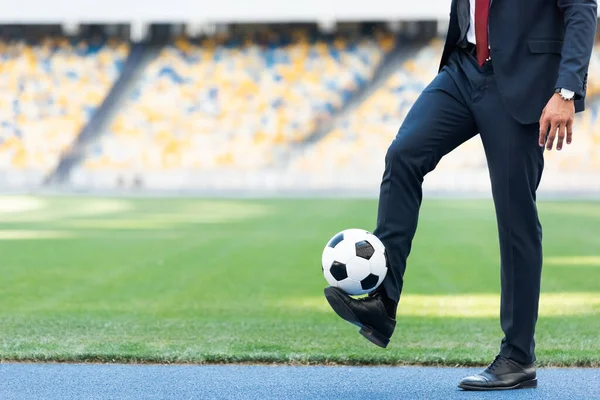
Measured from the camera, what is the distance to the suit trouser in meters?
3.09

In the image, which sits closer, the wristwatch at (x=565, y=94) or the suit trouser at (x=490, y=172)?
the wristwatch at (x=565, y=94)

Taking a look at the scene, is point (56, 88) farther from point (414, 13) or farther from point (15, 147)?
point (414, 13)

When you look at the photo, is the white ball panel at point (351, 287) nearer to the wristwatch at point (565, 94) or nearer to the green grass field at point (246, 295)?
the green grass field at point (246, 295)

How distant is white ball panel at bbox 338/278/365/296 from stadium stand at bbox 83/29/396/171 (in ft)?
83.3

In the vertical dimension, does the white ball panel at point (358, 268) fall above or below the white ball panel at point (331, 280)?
above

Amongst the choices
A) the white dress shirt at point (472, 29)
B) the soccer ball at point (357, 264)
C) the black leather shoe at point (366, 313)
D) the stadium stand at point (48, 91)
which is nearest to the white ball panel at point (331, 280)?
the soccer ball at point (357, 264)

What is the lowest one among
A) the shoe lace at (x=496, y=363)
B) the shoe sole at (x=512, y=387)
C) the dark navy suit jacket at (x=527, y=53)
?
the shoe sole at (x=512, y=387)

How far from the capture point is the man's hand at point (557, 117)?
115 inches

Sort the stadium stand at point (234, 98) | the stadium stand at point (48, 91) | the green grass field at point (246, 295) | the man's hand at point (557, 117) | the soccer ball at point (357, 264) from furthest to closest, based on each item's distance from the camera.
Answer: the stadium stand at point (48, 91)
the stadium stand at point (234, 98)
the green grass field at point (246, 295)
the soccer ball at point (357, 264)
the man's hand at point (557, 117)

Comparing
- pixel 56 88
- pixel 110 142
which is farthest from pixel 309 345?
pixel 56 88

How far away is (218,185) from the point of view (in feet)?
90.9

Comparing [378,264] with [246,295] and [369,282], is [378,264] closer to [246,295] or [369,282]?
[369,282]

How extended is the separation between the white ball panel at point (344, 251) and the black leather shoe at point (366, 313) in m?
0.14

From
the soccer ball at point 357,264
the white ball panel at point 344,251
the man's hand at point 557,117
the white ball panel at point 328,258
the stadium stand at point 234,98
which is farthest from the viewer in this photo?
the stadium stand at point 234,98
